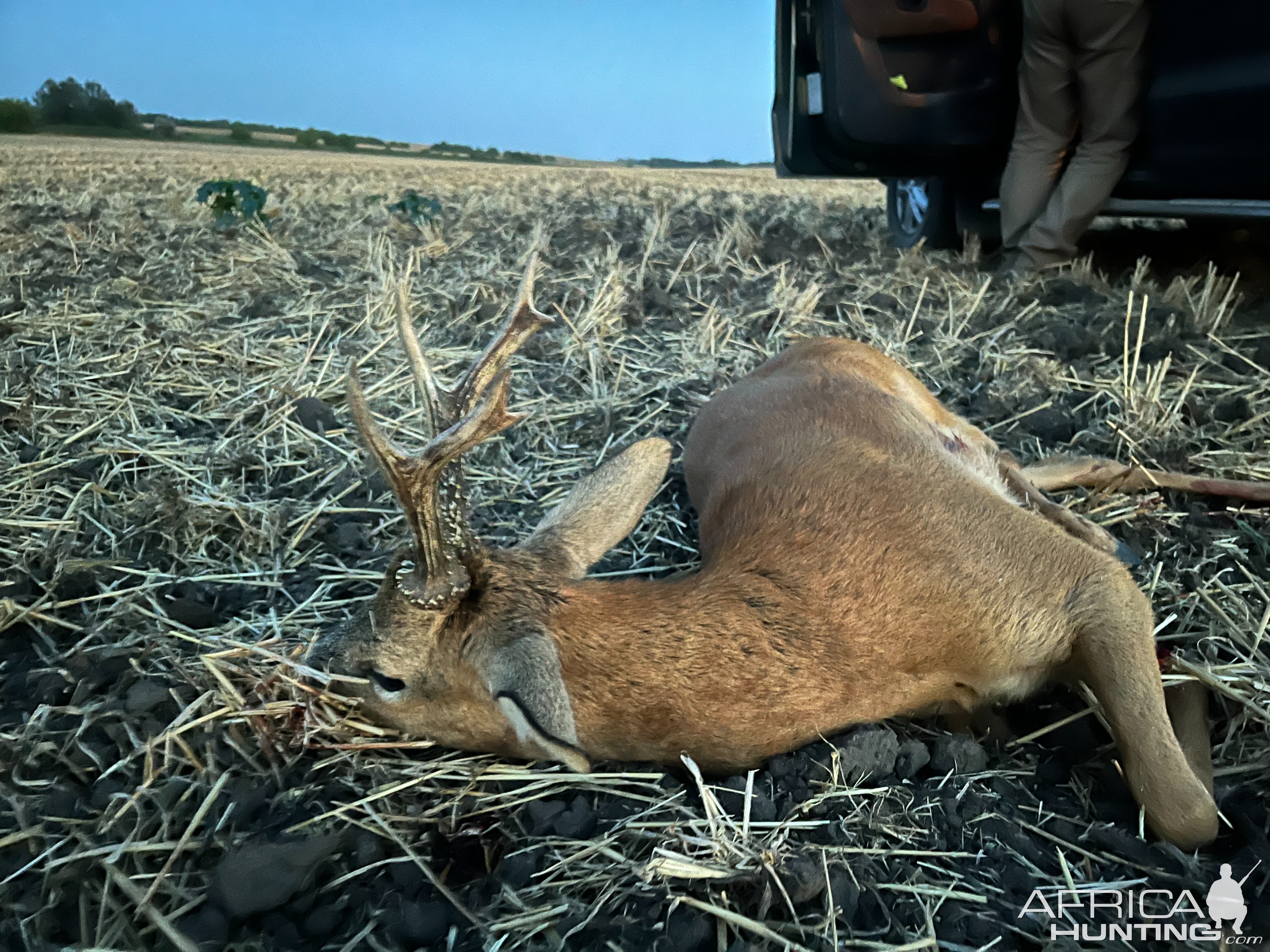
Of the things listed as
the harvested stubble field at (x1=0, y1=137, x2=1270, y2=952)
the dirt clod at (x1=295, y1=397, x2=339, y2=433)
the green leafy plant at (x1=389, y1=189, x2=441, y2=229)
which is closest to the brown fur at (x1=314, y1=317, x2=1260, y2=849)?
the harvested stubble field at (x1=0, y1=137, x2=1270, y2=952)

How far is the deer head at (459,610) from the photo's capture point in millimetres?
1964

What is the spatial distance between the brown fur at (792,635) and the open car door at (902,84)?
3865 millimetres

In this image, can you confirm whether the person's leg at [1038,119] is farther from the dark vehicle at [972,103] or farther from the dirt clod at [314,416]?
the dirt clod at [314,416]

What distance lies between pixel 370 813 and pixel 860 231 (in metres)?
7.92

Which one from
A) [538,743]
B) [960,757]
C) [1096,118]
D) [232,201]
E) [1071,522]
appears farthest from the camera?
[232,201]

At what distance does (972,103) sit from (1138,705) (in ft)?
15.9

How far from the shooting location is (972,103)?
18.9 feet

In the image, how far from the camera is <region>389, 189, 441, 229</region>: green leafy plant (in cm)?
870

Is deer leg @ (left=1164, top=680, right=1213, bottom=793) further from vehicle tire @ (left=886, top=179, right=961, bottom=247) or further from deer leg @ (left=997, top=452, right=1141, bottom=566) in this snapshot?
vehicle tire @ (left=886, top=179, right=961, bottom=247)

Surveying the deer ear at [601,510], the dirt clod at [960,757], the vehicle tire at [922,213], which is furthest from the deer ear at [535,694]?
the vehicle tire at [922,213]

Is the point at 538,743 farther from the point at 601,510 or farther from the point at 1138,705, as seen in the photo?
the point at 1138,705

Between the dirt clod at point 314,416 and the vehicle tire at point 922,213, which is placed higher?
the vehicle tire at point 922,213

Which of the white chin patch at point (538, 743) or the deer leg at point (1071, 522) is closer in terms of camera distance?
the white chin patch at point (538, 743)

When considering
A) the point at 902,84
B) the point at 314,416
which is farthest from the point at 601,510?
the point at 902,84
